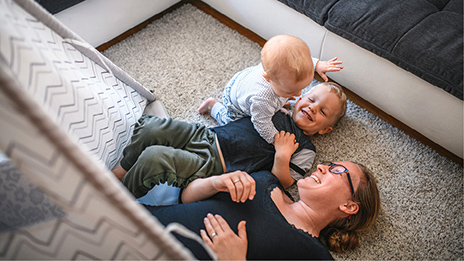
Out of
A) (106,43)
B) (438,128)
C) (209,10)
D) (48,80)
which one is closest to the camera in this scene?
(48,80)

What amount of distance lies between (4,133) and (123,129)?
68 centimetres

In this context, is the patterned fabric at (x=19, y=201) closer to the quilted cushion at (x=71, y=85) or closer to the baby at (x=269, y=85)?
the quilted cushion at (x=71, y=85)

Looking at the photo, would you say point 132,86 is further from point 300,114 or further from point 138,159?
point 300,114

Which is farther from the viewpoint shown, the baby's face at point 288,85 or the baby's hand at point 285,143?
the baby's hand at point 285,143

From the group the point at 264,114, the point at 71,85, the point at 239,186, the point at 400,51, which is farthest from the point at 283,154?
the point at 71,85

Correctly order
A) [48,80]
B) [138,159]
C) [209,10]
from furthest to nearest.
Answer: [209,10] < [138,159] < [48,80]

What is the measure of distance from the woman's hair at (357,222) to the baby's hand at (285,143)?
250 mm

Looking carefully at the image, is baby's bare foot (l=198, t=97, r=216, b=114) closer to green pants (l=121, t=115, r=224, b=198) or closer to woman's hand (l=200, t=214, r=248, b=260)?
green pants (l=121, t=115, r=224, b=198)

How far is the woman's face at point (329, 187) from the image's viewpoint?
102 cm

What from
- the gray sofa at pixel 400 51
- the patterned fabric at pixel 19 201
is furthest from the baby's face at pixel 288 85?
the patterned fabric at pixel 19 201

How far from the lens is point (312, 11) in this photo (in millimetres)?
1370

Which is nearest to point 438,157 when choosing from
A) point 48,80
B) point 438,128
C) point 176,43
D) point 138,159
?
point 438,128

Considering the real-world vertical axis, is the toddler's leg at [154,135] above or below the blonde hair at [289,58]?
below

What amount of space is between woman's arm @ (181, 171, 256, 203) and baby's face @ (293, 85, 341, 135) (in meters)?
0.43
